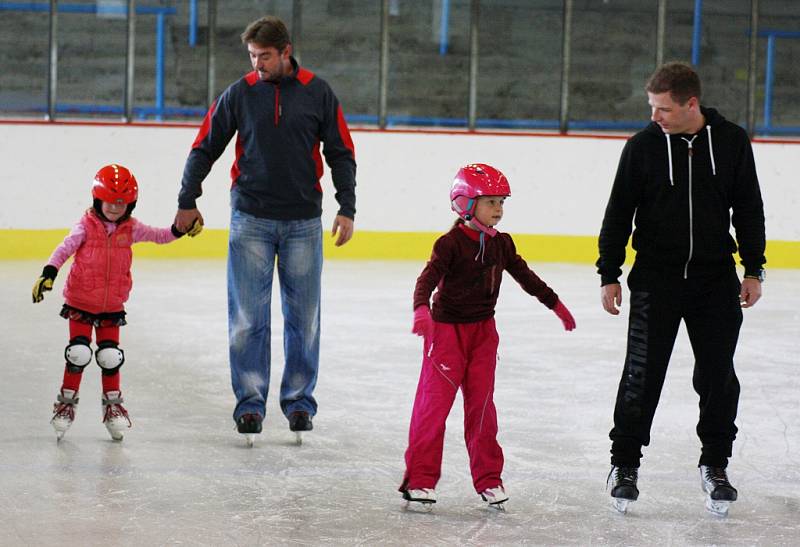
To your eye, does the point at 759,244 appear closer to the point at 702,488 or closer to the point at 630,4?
the point at 702,488

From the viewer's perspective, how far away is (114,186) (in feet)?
14.3

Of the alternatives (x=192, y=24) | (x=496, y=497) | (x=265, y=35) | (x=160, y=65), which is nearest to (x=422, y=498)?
(x=496, y=497)

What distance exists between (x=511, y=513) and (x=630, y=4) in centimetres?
1133

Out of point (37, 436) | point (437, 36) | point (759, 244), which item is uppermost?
point (437, 36)

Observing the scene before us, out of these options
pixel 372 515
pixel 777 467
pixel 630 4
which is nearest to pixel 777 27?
pixel 630 4

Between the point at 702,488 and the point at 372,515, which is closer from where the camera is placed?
the point at 372,515

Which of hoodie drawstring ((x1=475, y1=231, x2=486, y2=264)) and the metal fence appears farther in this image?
the metal fence

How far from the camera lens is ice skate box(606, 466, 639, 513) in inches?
146

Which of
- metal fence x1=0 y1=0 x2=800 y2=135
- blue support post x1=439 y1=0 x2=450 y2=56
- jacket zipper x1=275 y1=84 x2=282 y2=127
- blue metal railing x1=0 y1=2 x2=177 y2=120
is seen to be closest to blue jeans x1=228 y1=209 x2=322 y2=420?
jacket zipper x1=275 y1=84 x2=282 y2=127

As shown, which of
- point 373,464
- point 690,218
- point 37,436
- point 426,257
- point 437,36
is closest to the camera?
point 690,218

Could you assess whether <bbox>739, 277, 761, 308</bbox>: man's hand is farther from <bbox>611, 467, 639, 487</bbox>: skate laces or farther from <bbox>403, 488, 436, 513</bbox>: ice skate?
<bbox>403, 488, 436, 513</bbox>: ice skate

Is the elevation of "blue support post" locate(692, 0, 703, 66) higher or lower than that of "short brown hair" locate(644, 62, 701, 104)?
higher

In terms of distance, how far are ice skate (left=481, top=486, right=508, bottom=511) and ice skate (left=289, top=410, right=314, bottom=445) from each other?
0.96m

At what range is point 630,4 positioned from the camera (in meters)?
14.3
